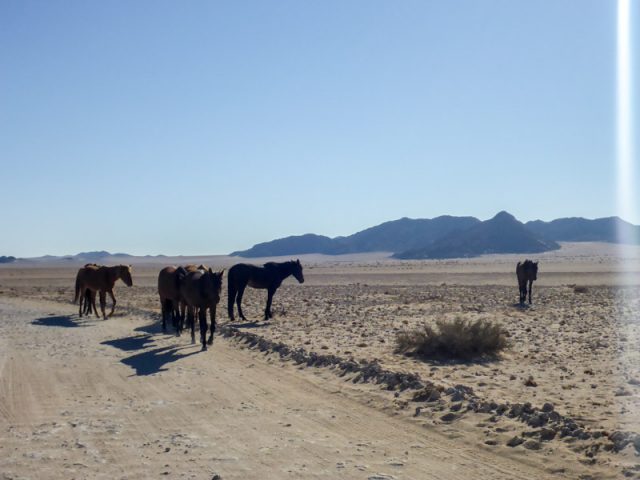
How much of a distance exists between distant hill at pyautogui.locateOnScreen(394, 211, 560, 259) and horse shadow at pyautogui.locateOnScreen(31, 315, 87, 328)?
131 m

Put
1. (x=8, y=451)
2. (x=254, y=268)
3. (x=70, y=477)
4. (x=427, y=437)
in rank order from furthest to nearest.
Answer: (x=254, y=268), (x=427, y=437), (x=8, y=451), (x=70, y=477)

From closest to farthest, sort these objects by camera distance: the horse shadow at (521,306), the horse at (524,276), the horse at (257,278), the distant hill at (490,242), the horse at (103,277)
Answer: the horse at (257,278) < the horse at (103,277) < the horse shadow at (521,306) < the horse at (524,276) < the distant hill at (490,242)

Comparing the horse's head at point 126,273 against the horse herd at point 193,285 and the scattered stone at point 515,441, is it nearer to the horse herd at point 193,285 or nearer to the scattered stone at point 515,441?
the horse herd at point 193,285

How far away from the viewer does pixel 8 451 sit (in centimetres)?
784

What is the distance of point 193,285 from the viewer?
16.8m

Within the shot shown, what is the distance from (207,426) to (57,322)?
48.7ft

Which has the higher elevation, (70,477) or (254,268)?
(254,268)

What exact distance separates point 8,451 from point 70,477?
1.27 meters

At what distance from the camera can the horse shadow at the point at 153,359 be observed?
13.2 m

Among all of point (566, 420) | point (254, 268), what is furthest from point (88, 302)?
point (566, 420)

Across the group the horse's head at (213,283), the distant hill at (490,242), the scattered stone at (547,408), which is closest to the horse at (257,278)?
the horse's head at (213,283)

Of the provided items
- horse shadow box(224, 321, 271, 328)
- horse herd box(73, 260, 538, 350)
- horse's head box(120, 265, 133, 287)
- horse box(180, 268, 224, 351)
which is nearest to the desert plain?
horse box(180, 268, 224, 351)

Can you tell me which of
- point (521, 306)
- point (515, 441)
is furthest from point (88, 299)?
point (515, 441)

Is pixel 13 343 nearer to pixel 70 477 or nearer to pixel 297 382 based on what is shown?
pixel 297 382
